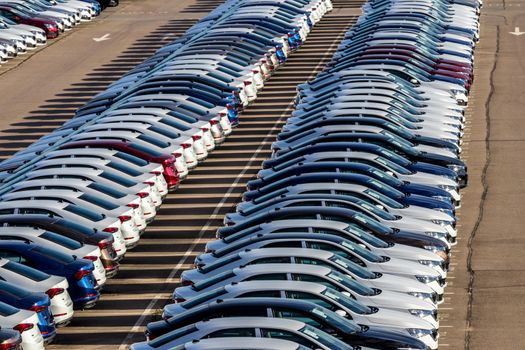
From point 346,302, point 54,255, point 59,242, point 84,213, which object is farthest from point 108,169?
point 346,302

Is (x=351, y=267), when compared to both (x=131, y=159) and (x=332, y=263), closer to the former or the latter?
(x=332, y=263)

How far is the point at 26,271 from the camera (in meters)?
24.5

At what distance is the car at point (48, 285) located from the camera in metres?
24.0

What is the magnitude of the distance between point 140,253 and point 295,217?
4221mm

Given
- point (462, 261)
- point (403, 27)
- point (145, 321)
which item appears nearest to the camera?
point (145, 321)

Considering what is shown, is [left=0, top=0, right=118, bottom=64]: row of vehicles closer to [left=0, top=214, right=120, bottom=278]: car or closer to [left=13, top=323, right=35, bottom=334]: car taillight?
[left=0, top=214, right=120, bottom=278]: car

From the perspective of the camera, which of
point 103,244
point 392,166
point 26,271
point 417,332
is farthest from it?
point 392,166

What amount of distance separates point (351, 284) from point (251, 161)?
46.0ft

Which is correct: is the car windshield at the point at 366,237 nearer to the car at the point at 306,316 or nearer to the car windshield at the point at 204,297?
the car windshield at the point at 204,297

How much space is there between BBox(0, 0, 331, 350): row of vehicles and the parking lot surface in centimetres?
60

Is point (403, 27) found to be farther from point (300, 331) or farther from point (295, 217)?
point (300, 331)

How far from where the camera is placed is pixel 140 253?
29016 mm

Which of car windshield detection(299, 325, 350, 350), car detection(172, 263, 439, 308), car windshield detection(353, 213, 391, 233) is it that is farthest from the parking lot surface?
car windshield detection(299, 325, 350, 350)

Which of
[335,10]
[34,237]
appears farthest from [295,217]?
[335,10]
